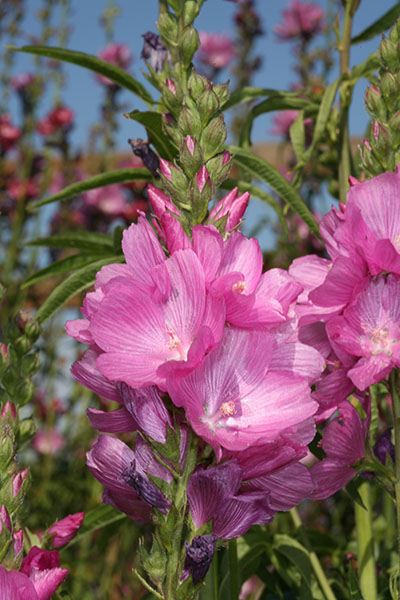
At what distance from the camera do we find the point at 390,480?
0.70 meters

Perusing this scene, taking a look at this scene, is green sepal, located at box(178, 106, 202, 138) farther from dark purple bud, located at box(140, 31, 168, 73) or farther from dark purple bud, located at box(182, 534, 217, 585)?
dark purple bud, located at box(140, 31, 168, 73)

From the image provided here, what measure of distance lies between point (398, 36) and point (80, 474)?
2.23 metres

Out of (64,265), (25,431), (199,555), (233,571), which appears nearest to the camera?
(199,555)

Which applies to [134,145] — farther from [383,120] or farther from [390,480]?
[390,480]

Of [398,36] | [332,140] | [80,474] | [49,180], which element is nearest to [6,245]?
[49,180]

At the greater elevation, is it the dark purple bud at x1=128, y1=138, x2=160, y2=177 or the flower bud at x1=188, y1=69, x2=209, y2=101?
the flower bud at x1=188, y1=69, x2=209, y2=101

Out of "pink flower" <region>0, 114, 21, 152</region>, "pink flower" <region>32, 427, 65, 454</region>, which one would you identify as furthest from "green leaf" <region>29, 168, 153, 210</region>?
"pink flower" <region>0, 114, 21, 152</region>

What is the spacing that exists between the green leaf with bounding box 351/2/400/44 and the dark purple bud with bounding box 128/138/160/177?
44 cm

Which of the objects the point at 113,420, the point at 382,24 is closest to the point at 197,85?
the point at 113,420

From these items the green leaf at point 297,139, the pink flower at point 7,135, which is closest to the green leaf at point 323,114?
the green leaf at point 297,139

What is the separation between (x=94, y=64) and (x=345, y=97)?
1.29 ft

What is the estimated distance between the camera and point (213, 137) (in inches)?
25.4

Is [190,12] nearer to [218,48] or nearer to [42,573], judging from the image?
[42,573]

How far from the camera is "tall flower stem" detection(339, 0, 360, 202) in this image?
3.67ft
